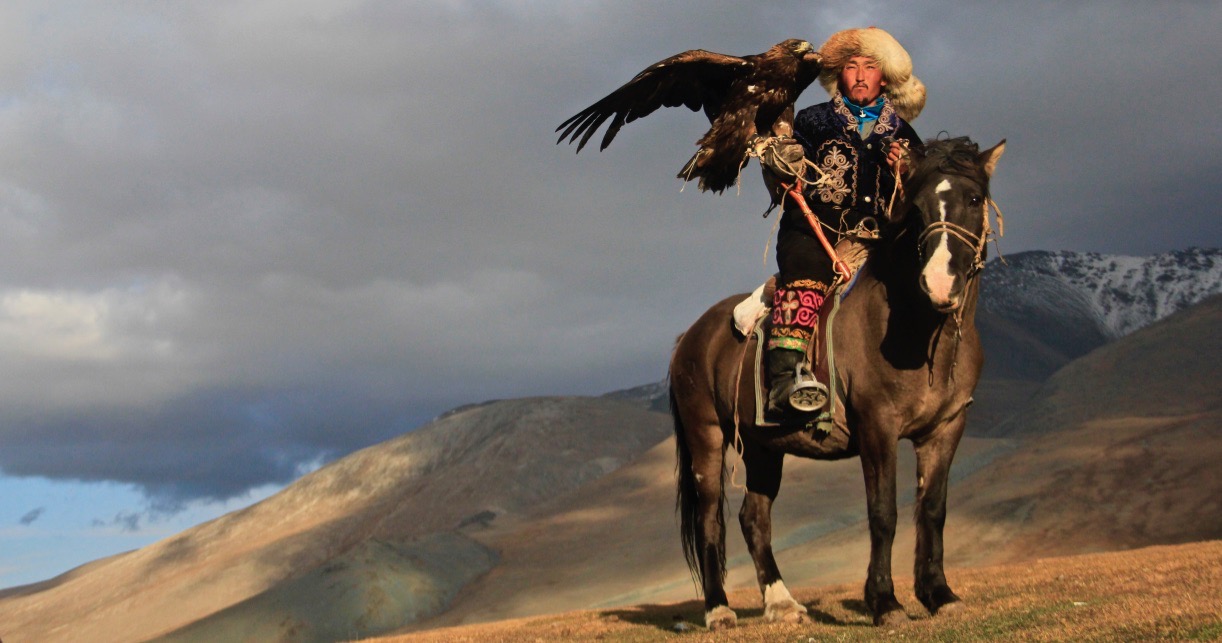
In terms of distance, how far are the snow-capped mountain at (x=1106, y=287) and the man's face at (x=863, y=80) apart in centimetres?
16678

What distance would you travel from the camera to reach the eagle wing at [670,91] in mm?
10430

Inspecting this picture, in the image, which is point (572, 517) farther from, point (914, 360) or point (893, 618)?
point (914, 360)

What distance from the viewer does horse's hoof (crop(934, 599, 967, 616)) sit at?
8898 mm

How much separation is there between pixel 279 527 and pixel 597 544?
3817cm

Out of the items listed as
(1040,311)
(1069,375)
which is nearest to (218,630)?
(1069,375)

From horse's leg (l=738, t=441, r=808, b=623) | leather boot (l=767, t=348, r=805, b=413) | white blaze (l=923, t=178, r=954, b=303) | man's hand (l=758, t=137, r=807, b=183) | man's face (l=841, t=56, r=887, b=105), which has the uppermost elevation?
man's face (l=841, t=56, r=887, b=105)

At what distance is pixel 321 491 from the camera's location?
319 feet

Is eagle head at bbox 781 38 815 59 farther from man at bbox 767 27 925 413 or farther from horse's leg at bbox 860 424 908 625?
horse's leg at bbox 860 424 908 625

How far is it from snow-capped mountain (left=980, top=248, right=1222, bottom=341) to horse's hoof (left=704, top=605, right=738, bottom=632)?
548ft

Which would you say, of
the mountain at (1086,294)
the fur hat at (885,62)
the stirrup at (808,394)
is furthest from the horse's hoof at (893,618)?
the mountain at (1086,294)

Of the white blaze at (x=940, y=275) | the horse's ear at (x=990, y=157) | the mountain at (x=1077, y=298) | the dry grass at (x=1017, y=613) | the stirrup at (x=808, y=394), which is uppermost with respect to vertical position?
the mountain at (x=1077, y=298)

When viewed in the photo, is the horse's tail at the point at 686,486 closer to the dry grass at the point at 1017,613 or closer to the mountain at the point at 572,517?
the dry grass at the point at 1017,613

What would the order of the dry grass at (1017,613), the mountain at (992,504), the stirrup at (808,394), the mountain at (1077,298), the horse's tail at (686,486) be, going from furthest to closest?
the mountain at (1077,298), the mountain at (992,504), the horse's tail at (686,486), the stirrup at (808,394), the dry grass at (1017,613)

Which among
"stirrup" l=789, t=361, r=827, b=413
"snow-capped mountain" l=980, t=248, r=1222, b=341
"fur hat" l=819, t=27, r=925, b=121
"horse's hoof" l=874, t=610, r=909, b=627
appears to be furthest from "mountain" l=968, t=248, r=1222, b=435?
"horse's hoof" l=874, t=610, r=909, b=627
